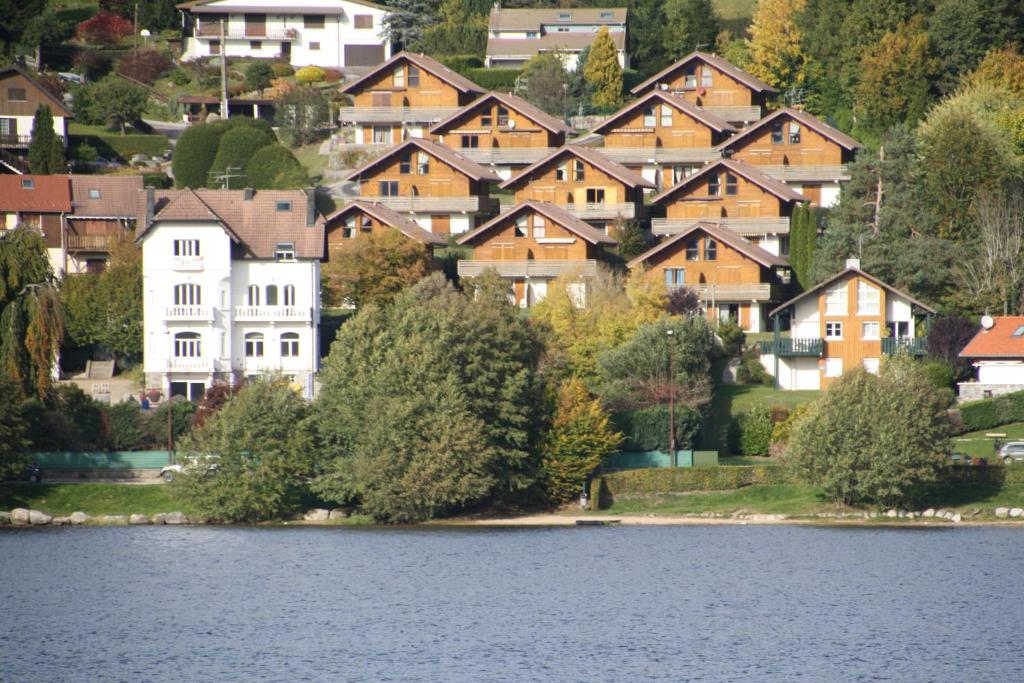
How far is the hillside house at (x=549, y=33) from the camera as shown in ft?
442

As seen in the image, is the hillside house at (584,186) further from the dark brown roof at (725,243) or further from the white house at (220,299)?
the white house at (220,299)

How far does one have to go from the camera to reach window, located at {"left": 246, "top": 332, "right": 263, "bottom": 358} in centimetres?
8481

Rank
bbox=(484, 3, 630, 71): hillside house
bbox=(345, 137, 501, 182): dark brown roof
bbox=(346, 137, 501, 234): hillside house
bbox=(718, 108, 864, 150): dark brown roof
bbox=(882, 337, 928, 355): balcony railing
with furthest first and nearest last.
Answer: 1. bbox=(484, 3, 630, 71): hillside house
2. bbox=(718, 108, 864, 150): dark brown roof
3. bbox=(346, 137, 501, 234): hillside house
4. bbox=(345, 137, 501, 182): dark brown roof
5. bbox=(882, 337, 928, 355): balcony railing

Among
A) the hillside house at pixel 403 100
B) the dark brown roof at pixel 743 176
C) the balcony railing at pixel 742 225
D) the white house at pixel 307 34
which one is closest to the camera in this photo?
the dark brown roof at pixel 743 176

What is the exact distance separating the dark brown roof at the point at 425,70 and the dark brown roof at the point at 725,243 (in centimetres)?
2636

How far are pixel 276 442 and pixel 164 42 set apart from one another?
8038cm

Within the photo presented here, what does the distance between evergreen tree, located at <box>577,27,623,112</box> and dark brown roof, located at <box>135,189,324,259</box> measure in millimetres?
39975

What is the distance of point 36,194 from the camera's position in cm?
9488

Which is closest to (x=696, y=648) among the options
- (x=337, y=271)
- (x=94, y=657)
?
(x=94, y=657)

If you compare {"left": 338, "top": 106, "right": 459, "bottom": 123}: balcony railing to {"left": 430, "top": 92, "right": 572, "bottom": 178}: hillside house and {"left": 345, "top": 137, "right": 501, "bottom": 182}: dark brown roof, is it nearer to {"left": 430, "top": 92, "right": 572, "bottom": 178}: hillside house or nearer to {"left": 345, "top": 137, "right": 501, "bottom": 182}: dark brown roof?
{"left": 430, "top": 92, "right": 572, "bottom": 178}: hillside house

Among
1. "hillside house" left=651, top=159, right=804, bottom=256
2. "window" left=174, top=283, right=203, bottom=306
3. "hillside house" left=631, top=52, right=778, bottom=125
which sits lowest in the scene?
"window" left=174, top=283, right=203, bottom=306

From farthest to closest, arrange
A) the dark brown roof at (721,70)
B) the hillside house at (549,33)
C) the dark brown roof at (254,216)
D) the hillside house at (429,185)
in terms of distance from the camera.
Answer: the hillside house at (549,33), the dark brown roof at (721,70), the hillside house at (429,185), the dark brown roof at (254,216)

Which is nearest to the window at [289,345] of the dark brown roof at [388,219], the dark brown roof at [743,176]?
the dark brown roof at [388,219]

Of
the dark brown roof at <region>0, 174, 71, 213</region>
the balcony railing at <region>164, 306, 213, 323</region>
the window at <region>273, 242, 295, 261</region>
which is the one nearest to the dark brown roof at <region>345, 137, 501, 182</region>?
the dark brown roof at <region>0, 174, 71, 213</region>
